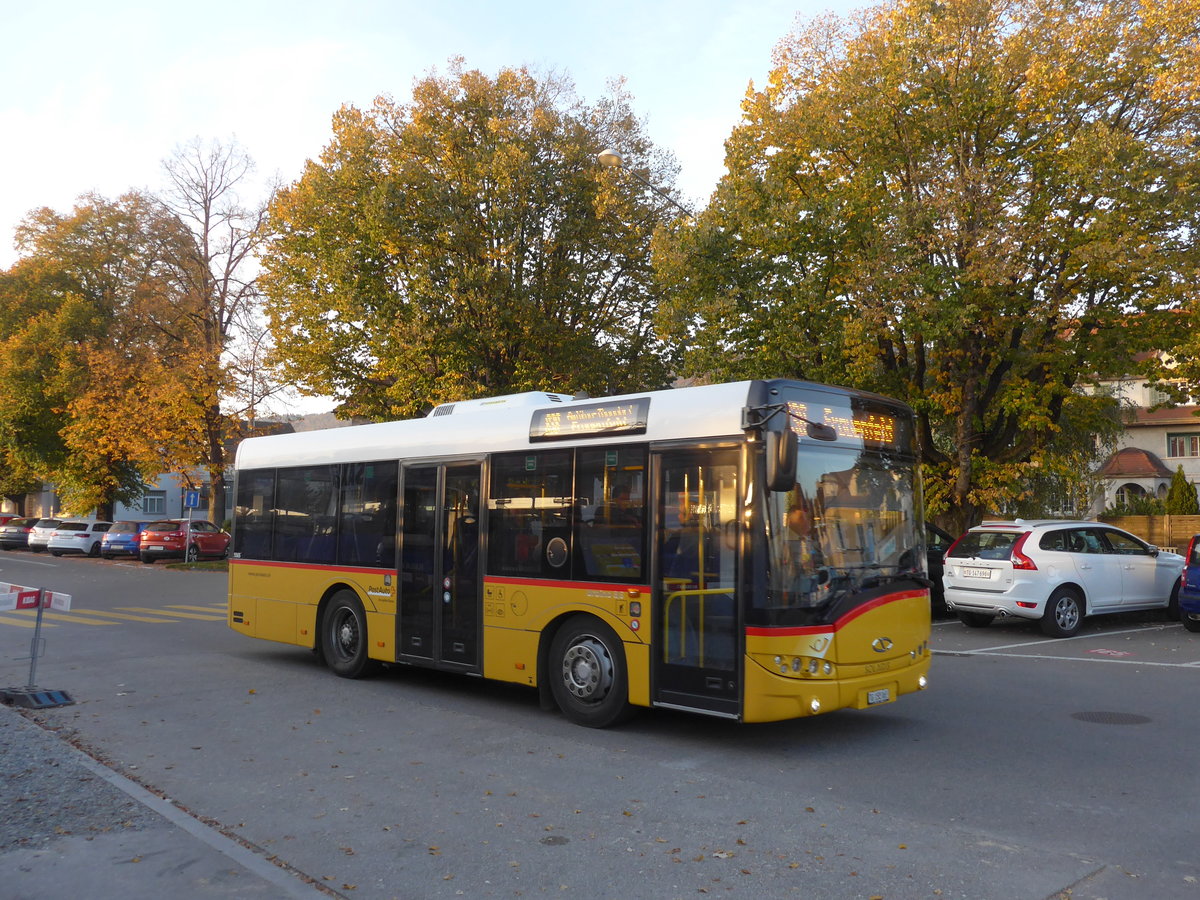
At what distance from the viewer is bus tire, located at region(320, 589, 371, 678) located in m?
11.2

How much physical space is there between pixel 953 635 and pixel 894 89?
10.7 meters

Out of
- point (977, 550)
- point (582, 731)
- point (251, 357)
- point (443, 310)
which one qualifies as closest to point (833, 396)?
point (582, 731)

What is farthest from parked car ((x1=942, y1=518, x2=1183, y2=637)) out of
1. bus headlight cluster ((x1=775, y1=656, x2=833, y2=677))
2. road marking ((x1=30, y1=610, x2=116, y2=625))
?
road marking ((x1=30, y1=610, x2=116, y2=625))

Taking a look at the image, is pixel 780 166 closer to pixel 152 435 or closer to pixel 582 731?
pixel 582 731

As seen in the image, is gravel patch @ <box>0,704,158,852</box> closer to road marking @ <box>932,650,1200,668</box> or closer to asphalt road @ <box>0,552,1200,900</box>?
asphalt road @ <box>0,552,1200,900</box>

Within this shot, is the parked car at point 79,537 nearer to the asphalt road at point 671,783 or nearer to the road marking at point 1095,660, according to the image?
the asphalt road at point 671,783

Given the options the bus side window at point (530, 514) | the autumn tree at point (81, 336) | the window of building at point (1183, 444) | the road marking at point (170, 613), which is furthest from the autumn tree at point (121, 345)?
the window of building at point (1183, 444)

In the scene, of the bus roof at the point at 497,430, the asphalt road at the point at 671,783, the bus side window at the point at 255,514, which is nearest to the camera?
the asphalt road at the point at 671,783

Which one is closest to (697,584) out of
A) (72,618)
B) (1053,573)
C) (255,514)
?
(255,514)

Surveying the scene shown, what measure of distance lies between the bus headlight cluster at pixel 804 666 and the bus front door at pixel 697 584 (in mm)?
325

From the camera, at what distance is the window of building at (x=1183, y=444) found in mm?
48969

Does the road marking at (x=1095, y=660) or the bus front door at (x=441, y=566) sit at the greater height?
the bus front door at (x=441, y=566)

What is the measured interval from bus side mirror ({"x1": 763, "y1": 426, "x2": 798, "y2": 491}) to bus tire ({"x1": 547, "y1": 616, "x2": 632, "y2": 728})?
213cm

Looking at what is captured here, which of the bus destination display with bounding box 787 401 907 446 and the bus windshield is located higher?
the bus destination display with bounding box 787 401 907 446
